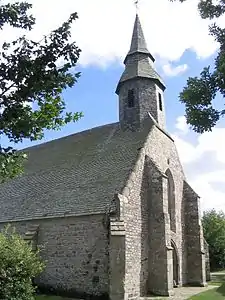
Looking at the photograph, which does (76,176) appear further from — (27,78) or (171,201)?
(27,78)

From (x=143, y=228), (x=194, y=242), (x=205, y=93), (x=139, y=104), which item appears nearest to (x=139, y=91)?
(x=139, y=104)

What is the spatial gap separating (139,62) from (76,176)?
10066mm

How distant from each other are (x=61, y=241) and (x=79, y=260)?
1.73m

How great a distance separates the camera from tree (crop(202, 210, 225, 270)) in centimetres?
3956

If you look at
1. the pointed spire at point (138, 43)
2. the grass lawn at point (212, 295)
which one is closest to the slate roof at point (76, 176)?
the pointed spire at point (138, 43)

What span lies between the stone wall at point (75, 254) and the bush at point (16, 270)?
3.36 metres

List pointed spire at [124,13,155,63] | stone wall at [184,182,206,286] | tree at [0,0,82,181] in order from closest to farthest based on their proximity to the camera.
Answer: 1. tree at [0,0,82,181]
2. stone wall at [184,182,206,286]
3. pointed spire at [124,13,155,63]

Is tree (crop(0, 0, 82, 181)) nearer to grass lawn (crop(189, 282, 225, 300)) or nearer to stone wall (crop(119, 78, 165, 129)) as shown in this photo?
grass lawn (crop(189, 282, 225, 300))

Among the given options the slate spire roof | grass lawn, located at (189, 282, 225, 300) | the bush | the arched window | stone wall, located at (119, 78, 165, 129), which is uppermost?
the slate spire roof

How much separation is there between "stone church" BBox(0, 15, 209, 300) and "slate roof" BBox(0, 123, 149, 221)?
0.27 ft

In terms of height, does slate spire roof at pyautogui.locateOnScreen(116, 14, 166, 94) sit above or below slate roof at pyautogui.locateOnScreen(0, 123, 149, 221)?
above

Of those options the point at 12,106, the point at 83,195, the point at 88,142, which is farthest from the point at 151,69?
the point at 12,106

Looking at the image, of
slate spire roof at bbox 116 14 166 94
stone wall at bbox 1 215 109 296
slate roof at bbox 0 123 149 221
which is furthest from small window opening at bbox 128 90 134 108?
stone wall at bbox 1 215 109 296

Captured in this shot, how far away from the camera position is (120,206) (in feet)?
58.5
